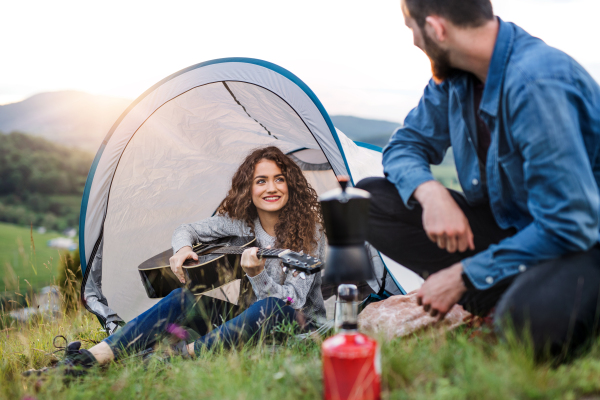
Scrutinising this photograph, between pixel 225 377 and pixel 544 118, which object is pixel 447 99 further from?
pixel 225 377

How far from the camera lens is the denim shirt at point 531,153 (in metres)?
1.07

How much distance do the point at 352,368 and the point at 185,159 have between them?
87.7 inches

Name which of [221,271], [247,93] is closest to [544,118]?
[221,271]

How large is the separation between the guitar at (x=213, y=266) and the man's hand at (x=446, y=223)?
697 millimetres

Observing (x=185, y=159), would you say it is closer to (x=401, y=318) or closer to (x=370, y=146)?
Answer: (x=370, y=146)

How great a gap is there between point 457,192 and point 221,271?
130 cm

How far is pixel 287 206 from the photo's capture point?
241 cm

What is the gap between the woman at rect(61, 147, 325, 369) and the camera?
1688 millimetres

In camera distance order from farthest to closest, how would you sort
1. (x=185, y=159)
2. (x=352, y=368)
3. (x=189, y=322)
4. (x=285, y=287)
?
(x=185, y=159), (x=285, y=287), (x=189, y=322), (x=352, y=368)

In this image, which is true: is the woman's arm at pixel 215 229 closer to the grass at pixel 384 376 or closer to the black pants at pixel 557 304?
the grass at pixel 384 376

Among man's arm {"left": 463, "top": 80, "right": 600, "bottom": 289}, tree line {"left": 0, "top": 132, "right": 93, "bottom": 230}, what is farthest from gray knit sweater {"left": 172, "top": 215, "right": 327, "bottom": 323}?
tree line {"left": 0, "top": 132, "right": 93, "bottom": 230}

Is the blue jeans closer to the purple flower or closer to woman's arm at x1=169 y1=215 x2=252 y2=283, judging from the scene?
the purple flower

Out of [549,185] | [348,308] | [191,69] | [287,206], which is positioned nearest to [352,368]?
[348,308]

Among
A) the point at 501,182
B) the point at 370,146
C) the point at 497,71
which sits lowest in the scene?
the point at 501,182
